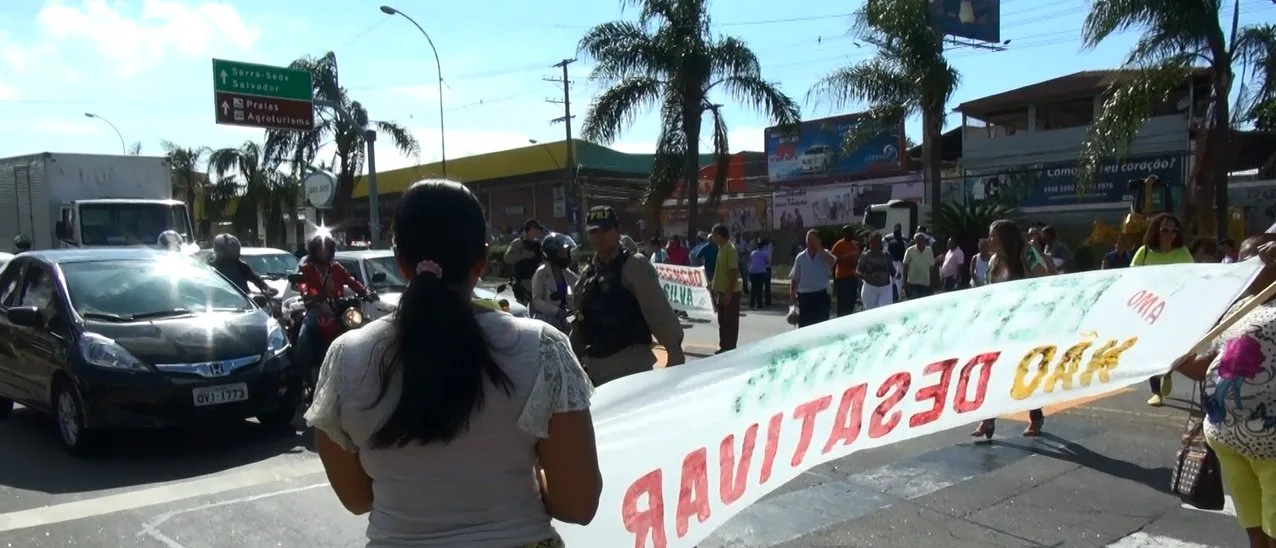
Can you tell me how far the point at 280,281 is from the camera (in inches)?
557

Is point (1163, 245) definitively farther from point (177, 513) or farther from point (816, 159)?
point (816, 159)

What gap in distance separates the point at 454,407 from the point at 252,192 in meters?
38.4

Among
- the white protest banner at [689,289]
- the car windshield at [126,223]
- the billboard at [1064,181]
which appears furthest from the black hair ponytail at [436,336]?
the billboard at [1064,181]

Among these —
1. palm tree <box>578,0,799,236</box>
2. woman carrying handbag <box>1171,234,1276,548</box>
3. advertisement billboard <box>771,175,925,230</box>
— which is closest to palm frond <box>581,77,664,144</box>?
palm tree <box>578,0,799,236</box>

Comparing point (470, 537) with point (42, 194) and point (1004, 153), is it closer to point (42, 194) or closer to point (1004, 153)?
point (42, 194)

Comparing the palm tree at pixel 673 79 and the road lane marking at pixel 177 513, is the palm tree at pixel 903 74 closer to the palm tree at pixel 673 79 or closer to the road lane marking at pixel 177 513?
the palm tree at pixel 673 79

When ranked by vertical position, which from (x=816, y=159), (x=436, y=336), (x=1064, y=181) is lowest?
(x=436, y=336)

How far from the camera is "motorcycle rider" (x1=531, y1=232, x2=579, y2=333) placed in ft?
26.5

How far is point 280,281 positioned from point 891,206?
17.4m

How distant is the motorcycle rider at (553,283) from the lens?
26.5 ft

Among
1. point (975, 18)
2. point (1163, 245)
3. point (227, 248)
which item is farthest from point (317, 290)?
point (975, 18)

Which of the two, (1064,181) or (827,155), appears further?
(827,155)

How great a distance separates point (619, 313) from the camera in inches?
191

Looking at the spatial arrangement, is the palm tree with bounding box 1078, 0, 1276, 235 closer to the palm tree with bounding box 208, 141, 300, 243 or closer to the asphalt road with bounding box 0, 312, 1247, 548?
the asphalt road with bounding box 0, 312, 1247, 548
